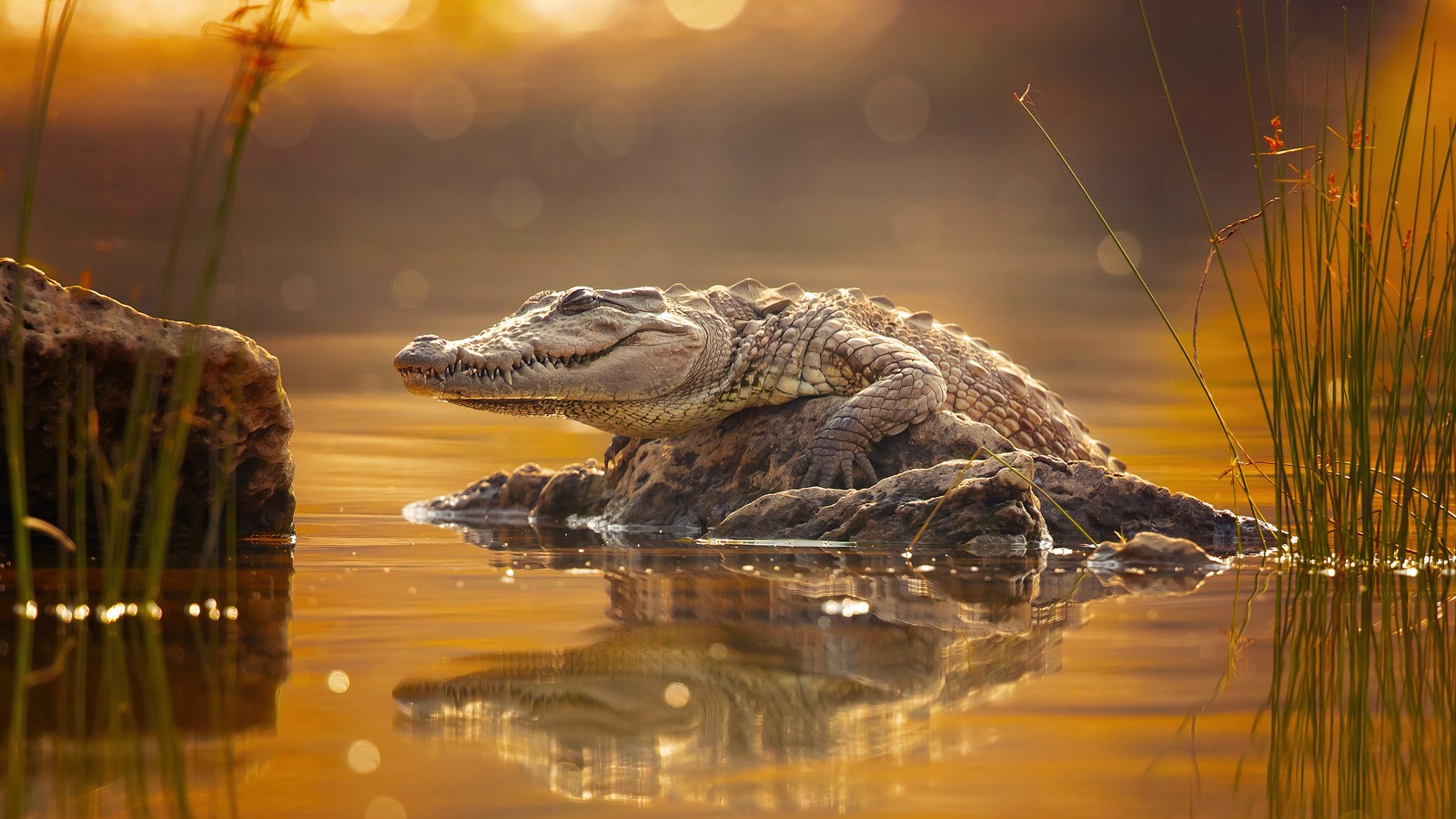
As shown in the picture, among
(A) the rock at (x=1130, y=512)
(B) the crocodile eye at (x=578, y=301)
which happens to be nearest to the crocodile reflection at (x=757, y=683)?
(A) the rock at (x=1130, y=512)

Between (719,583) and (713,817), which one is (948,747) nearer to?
(713,817)

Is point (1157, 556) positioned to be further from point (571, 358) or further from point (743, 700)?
point (571, 358)

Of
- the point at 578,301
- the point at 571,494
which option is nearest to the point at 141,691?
the point at 578,301

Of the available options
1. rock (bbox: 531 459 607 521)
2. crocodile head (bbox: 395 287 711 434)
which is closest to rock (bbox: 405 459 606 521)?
rock (bbox: 531 459 607 521)

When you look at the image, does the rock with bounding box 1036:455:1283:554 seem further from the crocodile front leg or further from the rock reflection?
the rock reflection

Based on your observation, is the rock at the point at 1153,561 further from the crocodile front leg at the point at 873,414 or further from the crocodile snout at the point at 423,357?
the crocodile snout at the point at 423,357
